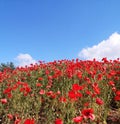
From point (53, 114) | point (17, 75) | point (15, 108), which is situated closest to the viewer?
point (53, 114)

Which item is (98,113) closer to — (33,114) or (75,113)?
(75,113)

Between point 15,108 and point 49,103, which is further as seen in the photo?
point 49,103

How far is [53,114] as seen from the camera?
7465 mm

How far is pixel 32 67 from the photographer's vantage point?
43.4ft

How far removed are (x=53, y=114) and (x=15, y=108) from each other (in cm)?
110

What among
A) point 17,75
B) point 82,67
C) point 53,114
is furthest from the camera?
point 17,75

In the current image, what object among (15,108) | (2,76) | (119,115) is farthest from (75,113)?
(2,76)

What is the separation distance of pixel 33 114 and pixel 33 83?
275 cm

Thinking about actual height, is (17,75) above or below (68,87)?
above

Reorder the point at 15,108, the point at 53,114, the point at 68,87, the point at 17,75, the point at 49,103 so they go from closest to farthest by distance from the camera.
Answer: the point at 53,114 < the point at 15,108 < the point at 49,103 < the point at 68,87 < the point at 17,75

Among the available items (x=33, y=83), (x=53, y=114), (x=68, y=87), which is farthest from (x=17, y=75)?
(x=53, y=114)

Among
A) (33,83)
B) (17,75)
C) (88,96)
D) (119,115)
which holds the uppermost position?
(17,75)

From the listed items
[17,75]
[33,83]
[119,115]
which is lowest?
[119,115]

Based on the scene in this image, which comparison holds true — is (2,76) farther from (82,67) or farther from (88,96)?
(88,96)
